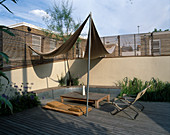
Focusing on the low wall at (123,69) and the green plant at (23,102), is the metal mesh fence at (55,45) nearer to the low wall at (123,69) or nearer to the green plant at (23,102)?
the low wall at (123,69)

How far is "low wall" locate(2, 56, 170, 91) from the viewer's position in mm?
6277

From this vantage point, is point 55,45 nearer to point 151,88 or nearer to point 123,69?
point 123,69

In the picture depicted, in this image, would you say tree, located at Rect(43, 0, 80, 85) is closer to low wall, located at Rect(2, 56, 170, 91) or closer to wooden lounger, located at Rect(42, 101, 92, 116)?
low wall, located at Rect(2, 56, 170, 91)

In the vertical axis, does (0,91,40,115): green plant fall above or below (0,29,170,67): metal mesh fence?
below

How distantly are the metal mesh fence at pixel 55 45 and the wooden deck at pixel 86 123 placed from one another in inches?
98.3

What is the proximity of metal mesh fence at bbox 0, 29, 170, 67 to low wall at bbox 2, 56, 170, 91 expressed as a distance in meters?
0.36

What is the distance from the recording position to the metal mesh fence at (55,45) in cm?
548

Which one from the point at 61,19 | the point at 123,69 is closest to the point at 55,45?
the point at 61,19

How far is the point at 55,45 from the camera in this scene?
25.6 feet

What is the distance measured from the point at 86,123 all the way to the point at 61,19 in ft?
19.3

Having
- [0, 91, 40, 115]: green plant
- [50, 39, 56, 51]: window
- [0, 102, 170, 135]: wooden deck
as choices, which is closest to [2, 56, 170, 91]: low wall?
[50, 39, 56, 51]: window

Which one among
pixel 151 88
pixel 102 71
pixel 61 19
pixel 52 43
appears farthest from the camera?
pixel 102 71

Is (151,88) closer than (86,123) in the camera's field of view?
No

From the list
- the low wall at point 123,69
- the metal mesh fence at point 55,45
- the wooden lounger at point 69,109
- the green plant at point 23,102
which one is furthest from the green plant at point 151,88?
the green plant at point 23,102
